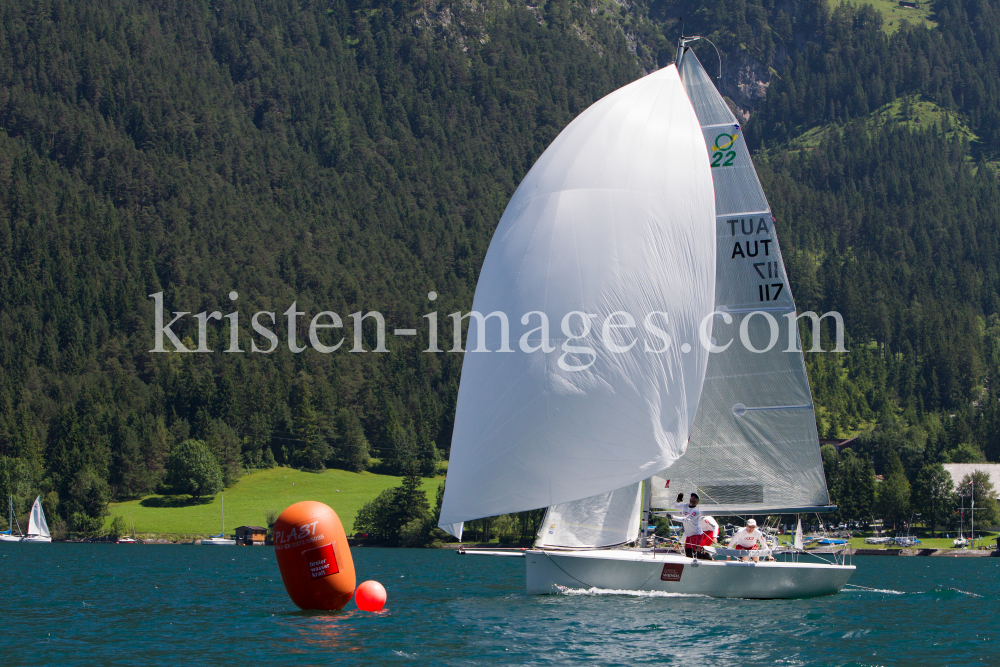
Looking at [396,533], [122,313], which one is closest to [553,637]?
[396,533]

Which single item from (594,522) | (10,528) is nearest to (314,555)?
(594,522)

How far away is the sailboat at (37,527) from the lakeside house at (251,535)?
1648cm

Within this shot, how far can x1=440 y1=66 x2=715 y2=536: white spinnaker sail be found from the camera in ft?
86.7

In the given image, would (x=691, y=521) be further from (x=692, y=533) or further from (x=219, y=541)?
(x=219, y=541)

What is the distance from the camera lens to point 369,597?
2791 centimetres

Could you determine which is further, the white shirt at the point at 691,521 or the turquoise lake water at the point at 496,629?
the white shirt at the point at 691,521

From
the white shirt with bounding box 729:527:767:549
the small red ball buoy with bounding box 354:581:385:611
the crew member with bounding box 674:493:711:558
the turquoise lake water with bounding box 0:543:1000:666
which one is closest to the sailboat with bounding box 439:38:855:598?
the crew member with bounding box 674:493:711:558

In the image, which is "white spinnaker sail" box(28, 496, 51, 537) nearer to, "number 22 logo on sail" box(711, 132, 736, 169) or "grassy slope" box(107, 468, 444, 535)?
"grassy slope" box(107, 468, 444, 535)

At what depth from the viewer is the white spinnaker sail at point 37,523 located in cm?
10381

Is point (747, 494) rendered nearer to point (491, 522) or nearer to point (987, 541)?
point (491, 522)

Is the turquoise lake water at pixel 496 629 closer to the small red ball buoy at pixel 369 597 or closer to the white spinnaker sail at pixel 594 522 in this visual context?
the small red ball buoy at pixel 369 597

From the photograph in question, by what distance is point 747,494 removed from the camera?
3033 centimetres

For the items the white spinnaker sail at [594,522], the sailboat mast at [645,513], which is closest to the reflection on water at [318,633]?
the white spinnaker sail at [594,522]

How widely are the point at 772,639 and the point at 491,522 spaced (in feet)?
232
